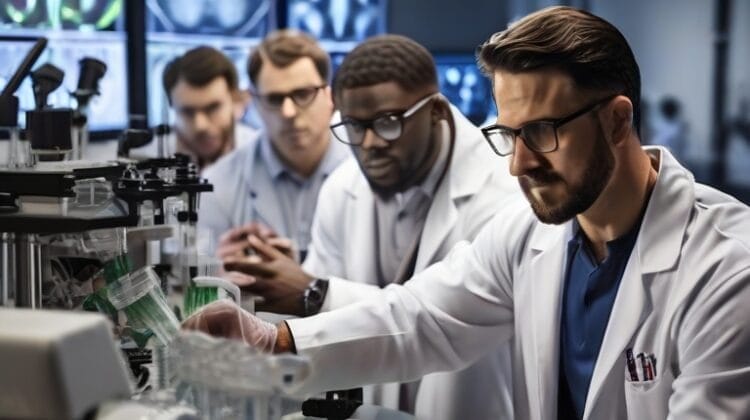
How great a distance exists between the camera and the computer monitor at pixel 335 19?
5.00 m

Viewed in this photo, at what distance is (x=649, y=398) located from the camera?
5.79ft

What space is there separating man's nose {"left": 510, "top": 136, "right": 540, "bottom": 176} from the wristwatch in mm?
735

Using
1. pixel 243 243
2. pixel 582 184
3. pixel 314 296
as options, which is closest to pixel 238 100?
pixel 243 243

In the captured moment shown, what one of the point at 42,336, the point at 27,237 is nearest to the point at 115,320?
the point at 27,237

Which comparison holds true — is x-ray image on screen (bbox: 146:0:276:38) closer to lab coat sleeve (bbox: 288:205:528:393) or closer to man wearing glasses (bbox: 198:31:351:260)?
man wearing glasses (bbox: 198:31:351:260)

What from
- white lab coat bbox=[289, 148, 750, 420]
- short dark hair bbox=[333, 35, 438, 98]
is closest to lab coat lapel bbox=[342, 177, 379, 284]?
short dark hair bbox=[333, 35, 438, 98]

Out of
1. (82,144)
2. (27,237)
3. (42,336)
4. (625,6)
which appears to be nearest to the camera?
(42,336)

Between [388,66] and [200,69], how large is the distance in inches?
61.0

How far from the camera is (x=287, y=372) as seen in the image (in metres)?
1.18

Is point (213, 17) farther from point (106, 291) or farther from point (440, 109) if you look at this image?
point (106, 291)

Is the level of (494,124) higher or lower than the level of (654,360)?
A: higher

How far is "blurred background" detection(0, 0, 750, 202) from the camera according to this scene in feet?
12.0

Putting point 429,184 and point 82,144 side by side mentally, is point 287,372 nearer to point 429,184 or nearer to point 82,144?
point 82,144

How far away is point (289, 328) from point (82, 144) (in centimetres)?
66
